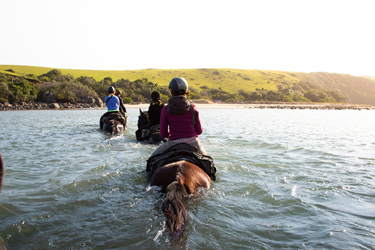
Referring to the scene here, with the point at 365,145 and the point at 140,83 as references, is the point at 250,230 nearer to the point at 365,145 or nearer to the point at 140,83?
the point at 365,145

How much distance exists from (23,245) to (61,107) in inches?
1781

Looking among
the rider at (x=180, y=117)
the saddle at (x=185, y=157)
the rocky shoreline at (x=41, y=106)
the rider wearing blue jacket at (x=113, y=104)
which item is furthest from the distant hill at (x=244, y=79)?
the saddle at (x=185, y=157)

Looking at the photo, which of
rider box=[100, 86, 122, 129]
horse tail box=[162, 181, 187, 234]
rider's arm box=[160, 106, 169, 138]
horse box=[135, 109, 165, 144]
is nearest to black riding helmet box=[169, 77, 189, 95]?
rider's arm box=[160, 106, 169, 138]

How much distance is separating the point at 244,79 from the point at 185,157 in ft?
354

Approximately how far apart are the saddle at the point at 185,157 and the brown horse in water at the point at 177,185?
226 millimetres

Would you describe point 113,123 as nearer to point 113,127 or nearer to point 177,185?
point 113,127

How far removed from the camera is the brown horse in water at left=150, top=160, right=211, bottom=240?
139 inches

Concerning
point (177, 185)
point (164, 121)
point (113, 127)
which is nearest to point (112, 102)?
point (113, 127)

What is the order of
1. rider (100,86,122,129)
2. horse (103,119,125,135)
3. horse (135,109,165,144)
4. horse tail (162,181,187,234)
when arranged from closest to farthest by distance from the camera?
horse tail (162,181,187,234) < horse (135,109,165,144) < horse (103,119,125,135) < rider (100,86,122,129)

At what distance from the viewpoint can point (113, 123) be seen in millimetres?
14203

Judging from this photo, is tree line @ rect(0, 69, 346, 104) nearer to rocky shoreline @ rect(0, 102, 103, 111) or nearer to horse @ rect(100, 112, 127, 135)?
rocky shoreline @ rect(0, 102, 103, 111)

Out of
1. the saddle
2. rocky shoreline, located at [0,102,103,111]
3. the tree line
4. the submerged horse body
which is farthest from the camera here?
the tree line

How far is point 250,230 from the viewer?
3.88 meters

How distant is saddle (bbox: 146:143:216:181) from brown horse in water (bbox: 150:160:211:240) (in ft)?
0.74
